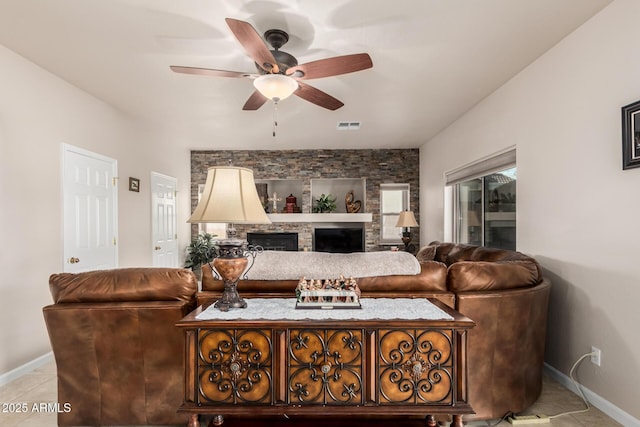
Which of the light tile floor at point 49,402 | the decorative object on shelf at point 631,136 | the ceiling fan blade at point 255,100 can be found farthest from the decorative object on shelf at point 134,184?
the decorative object on shelf at point 631,136

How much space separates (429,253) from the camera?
4578 mm

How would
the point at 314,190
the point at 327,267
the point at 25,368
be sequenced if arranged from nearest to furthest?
the point at 327,267 < the point at 25,368 < the point at 314,190

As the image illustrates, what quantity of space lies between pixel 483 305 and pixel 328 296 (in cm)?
94

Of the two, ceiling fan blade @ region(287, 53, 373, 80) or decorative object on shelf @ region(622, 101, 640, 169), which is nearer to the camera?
decorative object on shelf @ region(622, 101, 640, 169)

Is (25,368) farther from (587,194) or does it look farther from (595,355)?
(587,194)

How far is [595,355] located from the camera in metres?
2.25

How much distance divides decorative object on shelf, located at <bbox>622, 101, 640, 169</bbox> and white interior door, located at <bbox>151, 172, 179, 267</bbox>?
5.18 m

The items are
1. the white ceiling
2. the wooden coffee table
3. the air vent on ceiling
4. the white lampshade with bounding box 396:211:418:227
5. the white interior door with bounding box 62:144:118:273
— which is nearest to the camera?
the wooden coffee table

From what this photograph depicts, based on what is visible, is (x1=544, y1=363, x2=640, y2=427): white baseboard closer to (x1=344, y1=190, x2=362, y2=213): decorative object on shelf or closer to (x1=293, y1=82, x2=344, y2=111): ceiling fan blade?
(x1=293, y1=82, x2=344, y2=111): ceiling fan blade

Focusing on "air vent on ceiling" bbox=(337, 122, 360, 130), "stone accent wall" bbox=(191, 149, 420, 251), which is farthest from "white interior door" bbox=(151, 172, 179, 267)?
"air vent on ceiling" bbox=(337, 122, 360, 130)

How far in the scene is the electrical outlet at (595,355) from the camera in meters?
2.23

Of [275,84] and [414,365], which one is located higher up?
[275,84]

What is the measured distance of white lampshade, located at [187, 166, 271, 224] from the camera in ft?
5.19

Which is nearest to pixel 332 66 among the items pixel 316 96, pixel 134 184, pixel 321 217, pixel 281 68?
pixel 281 68
